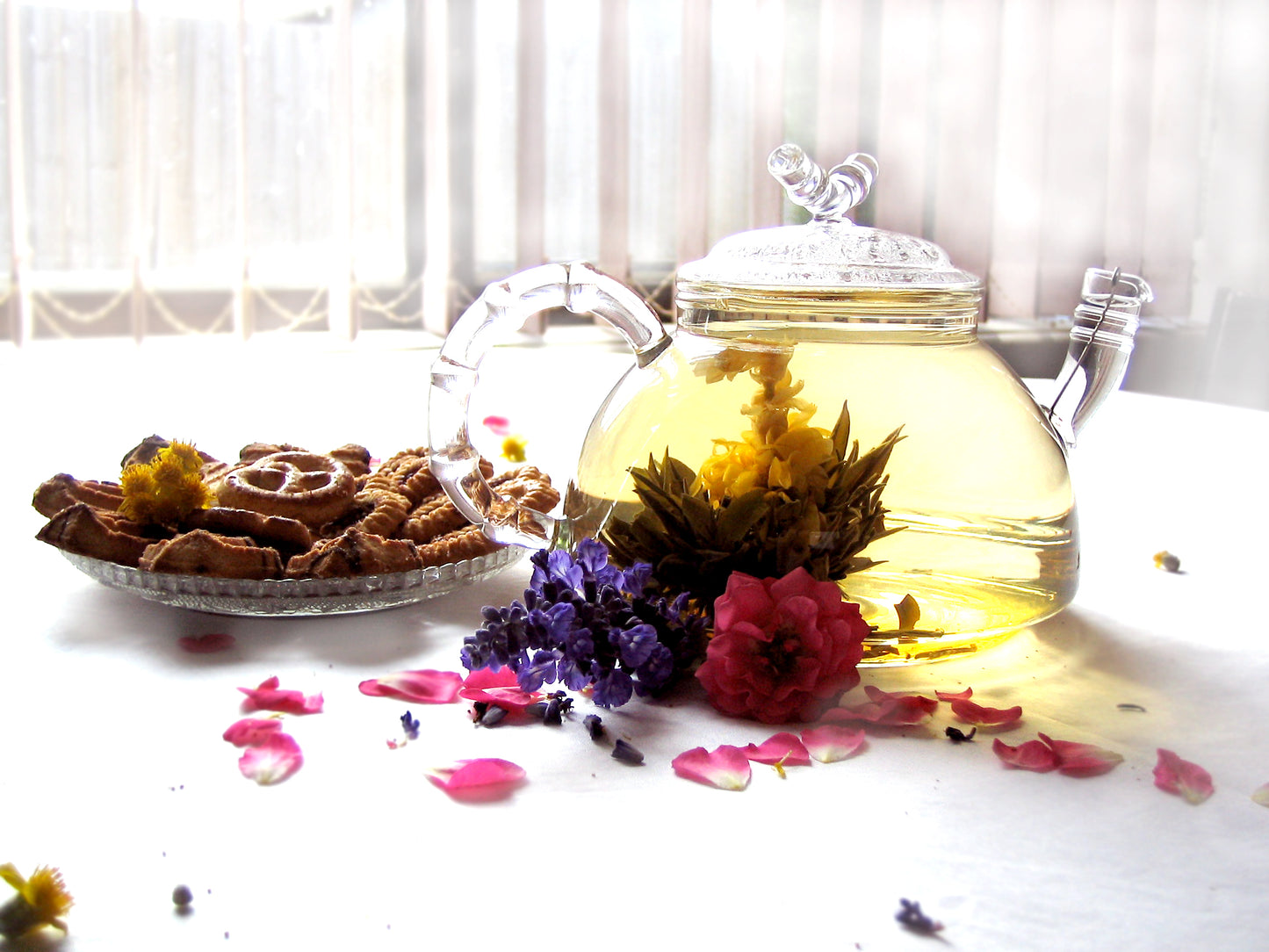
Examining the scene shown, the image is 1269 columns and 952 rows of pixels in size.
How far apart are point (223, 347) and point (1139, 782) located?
9.57 ft

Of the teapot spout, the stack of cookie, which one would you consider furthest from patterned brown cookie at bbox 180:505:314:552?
the teapot spout

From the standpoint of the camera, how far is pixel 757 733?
58 centimetres

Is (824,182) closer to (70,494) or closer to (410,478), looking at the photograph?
(410,478)

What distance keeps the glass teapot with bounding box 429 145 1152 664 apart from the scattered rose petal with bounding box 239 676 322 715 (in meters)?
0.15

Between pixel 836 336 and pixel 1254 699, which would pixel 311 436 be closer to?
pixel 836 336

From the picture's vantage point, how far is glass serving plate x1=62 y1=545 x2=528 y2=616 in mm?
667

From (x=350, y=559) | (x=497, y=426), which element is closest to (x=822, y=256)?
(x=350, y=559)

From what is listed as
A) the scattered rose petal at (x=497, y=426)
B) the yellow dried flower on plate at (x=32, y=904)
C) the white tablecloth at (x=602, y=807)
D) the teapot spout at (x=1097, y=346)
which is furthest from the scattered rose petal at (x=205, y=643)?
the scattered rose petal at (x=497, y=426)

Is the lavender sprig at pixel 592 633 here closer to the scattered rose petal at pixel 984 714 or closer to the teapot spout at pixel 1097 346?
the scattered rose petal at pixel 984 714

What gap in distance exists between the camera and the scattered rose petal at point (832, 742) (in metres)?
0.56

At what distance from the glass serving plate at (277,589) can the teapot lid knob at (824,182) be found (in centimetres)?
28

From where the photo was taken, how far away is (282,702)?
23.6 inches

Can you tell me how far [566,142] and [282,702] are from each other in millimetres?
2967

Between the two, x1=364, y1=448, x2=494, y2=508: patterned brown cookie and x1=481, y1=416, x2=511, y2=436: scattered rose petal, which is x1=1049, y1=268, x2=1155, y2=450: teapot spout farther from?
x1=481, y1=416, x2=511, y2=436: scattered rose petal
